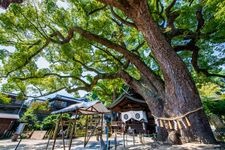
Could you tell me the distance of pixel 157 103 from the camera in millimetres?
7270

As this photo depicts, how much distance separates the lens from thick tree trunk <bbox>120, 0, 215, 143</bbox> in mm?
5648

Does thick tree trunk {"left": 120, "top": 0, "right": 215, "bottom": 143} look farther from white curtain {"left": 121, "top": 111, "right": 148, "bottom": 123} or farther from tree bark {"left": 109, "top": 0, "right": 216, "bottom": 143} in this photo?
white curtain {"left": 121, "top": 111, "right": 148, "bottom": 123}

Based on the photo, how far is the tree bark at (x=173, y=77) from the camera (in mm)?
5652

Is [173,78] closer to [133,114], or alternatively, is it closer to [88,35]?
[88,35]

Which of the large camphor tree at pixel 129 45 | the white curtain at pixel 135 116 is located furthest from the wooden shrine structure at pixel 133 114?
the large camphor tree at pixel 129 45

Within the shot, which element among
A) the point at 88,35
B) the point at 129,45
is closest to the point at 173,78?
the point at 88,35

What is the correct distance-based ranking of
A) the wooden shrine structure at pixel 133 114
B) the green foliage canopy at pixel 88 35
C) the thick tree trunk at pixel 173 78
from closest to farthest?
the thick tree trunk at pixel 173 78 → the green foliage canopy at pixel 88 35 → the wooden shrine structure at pixel 133 114

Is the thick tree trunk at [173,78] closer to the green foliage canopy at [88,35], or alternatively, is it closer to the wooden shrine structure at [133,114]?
the green foliage canopy at [88,35]

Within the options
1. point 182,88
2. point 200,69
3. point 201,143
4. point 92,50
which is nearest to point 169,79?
point 182,88

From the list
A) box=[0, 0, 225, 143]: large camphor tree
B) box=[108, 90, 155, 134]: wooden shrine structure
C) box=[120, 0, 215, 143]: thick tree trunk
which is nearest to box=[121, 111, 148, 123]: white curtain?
box=[108, 90, 155, 134]: wooden shrine structure

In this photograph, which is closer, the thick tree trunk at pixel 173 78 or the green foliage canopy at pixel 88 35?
the thick tree trunk at pixel 173 78

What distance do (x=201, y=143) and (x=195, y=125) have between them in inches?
23.0

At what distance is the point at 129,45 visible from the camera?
11.9 metres

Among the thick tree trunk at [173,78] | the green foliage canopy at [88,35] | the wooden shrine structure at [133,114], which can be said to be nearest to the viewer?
the thick tree trunk at [173,78]
